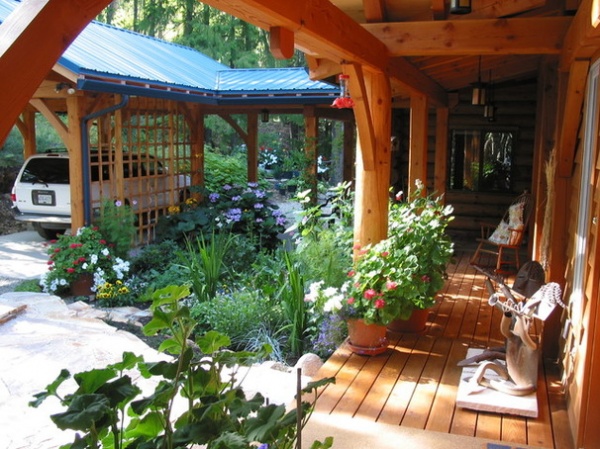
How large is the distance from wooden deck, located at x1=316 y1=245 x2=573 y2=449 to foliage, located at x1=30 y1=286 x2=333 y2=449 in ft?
6.64

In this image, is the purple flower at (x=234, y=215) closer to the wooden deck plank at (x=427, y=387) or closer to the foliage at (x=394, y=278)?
the foliage at (x=394, y=278)

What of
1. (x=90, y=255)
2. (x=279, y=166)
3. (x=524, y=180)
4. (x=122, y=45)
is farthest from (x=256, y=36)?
(x=90, y=255)

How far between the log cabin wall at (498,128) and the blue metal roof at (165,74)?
205cm

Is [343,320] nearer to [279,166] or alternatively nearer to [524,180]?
[524,180]

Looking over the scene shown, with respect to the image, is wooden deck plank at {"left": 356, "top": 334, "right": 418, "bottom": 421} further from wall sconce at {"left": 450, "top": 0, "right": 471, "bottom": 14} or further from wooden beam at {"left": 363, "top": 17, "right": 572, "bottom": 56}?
wall sconce at {"left": 450, "top": 0, "right": 471, "bottom": 14}

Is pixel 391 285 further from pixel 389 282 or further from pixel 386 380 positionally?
pixel 386 380

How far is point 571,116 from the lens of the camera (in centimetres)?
421

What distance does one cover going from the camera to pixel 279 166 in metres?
22.1

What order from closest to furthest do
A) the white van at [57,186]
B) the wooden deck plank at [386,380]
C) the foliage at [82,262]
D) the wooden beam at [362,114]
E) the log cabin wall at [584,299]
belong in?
the log cabin wall at [584,299] < the wooden deck plank at [386,380] < the wooden beam at [362,114] < the foliage at [82,262] < the white van at [57,186]

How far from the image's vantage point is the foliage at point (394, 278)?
471 cm

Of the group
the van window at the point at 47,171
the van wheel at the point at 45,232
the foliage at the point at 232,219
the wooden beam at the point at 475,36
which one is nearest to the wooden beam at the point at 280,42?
the wooden beam at the point at 475,36

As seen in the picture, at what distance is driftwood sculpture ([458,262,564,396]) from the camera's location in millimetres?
3867

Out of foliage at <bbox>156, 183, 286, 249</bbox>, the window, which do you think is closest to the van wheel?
foliage at <bbox>156, 183, 286, 249</bbox>

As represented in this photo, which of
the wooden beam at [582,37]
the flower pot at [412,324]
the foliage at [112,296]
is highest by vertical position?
the wooden beam at [582,37]
